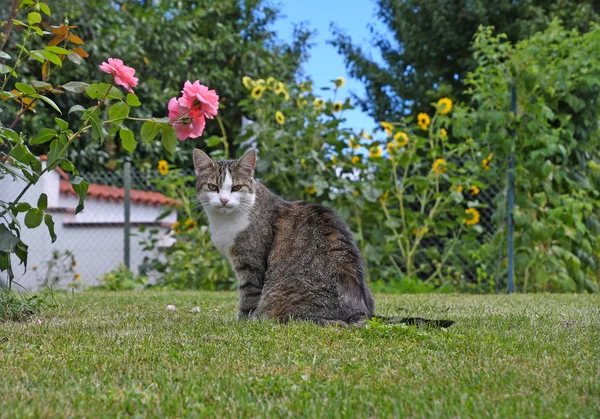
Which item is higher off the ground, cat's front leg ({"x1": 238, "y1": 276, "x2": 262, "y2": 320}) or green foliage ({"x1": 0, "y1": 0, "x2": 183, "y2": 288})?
green foliage ({"x1": 0, "y1": 0, "x2": 183, "y2": 288})

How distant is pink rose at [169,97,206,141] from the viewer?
Answer: 358cm

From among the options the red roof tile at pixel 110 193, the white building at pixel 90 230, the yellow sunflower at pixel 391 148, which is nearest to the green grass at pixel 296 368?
the yellow sunflower at pixel 391 148

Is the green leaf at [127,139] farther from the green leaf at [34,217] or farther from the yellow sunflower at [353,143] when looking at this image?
the yellow sunflower at [353,143]

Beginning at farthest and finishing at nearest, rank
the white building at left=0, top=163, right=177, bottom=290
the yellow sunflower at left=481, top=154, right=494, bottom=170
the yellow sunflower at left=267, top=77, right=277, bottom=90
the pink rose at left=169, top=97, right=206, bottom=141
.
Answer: the white building at left=0, top=163, right=177, bottom=290
the yellow sunflower at left=267, top=77, right=277, bottom=90
the yellow sunflower at left=481, top=154, right=494, bottom=170
the pink rose at left=169, top=97, right=206, bottom=141

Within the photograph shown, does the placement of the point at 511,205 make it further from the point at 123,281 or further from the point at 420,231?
the point at 123,281

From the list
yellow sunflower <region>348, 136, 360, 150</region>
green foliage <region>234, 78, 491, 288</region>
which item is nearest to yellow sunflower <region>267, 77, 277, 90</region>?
green foliage <region>234, 78, 491, 288</region>

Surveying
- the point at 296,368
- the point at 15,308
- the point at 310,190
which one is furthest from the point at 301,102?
the point at 296,368

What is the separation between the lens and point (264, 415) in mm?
1890

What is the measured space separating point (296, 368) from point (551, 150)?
4.78 metres

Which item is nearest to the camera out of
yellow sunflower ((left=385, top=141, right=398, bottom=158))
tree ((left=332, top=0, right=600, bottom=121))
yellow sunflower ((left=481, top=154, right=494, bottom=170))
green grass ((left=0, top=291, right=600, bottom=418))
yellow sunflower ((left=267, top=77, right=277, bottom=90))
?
green grass ((left=0, top=291, right=600, bottom=418))

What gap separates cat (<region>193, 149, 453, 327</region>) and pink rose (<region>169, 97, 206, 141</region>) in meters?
0.38

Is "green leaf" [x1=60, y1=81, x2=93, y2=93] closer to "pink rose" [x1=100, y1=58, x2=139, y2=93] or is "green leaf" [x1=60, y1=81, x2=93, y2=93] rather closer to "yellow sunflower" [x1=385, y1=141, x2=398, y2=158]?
"pink rose" [x1=100, y1=58, x2=139, y2=93]

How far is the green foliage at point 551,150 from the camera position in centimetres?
645

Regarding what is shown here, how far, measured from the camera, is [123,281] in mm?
8086
